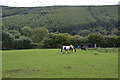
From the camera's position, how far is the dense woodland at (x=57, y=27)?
136ft

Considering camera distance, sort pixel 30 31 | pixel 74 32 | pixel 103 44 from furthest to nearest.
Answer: pixel 74 32
pixel 30 31
pixel 103 44

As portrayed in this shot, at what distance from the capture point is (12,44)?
39656 mm

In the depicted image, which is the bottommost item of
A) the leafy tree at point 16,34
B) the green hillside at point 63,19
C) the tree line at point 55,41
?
the tree line at point 55,41

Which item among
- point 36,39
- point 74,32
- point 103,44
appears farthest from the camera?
point 74,32

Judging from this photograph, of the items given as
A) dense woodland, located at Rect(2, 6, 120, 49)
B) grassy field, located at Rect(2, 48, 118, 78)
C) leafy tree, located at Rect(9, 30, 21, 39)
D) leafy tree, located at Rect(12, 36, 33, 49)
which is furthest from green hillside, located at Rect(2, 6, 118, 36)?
grassy field, located at Rect(2, 48, 118, 78)

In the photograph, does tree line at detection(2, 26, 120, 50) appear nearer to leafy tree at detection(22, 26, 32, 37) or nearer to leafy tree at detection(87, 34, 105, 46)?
leafy tree at detection(87, 34, 105, 46)

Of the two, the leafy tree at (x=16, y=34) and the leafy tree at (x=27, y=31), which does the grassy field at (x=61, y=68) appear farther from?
the leafy tree at (x=16, y=34)

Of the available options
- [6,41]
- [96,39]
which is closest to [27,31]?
[6,41]

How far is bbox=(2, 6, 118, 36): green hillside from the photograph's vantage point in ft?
155

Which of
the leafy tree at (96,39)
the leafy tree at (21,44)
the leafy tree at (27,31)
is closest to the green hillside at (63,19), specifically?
the leafy tree at (27,31)

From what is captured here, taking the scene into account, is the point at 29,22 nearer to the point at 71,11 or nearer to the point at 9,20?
the point at 9,20

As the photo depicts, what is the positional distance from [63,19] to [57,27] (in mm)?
2815

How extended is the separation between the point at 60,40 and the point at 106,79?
36.8 meters

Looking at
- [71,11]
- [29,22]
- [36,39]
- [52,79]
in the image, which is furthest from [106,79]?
[71,11]
